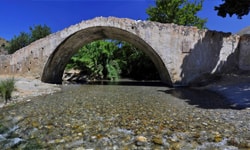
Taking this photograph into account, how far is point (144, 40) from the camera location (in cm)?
1244

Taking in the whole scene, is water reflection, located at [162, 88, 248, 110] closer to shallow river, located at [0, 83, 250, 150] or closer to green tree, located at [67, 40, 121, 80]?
shallow river, located at [0, 83, 250, 150]

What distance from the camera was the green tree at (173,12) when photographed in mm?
24125

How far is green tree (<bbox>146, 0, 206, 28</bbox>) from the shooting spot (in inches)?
950

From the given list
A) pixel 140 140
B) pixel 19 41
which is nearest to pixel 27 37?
pixel 19 41

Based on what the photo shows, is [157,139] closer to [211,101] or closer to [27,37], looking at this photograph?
[211,101]

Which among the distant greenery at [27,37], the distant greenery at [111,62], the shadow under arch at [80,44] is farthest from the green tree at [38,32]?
the shadow under arch at [80,44]

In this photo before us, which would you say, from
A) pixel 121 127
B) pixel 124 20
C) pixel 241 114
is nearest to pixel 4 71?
pixel 124 20

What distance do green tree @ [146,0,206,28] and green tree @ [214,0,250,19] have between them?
12680 millimetres

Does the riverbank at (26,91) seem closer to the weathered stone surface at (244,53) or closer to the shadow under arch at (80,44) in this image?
the shadow under arch at (80,44)

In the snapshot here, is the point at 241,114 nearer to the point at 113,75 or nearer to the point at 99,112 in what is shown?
the point at 99,112

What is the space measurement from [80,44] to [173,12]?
42.2 feet

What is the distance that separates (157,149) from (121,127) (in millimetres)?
1154

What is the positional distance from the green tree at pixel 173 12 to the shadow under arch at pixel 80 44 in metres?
10.6

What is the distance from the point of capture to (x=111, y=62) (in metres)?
24.4
